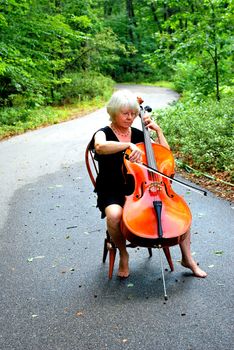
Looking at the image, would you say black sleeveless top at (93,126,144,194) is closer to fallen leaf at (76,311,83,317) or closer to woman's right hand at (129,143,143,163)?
woman's right hand at (129,143,143,163)

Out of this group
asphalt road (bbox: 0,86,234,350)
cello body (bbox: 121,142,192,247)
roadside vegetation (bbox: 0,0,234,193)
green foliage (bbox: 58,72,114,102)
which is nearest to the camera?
asphalt road (bbox: 0,86,234,350)

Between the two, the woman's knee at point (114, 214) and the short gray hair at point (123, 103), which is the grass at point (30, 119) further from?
the woman's knee at point (114, 214)

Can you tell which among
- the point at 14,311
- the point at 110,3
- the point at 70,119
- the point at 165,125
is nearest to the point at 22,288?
the point at 14,311

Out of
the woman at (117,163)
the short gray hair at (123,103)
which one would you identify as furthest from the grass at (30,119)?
the short gray hair at (123,103)

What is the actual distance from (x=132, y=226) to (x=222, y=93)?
34.7 feet

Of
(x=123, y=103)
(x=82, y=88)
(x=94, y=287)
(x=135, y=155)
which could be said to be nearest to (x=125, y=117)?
(x=123, y=103)

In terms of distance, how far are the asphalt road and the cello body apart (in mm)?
527

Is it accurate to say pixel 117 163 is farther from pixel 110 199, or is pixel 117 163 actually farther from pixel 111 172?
pixel 110 199

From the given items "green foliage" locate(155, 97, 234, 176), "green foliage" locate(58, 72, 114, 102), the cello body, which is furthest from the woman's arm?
"green foliage" locate(58, 72, 114, 102)

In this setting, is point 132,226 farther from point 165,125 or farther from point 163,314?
point 165,125

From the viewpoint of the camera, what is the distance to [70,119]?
16641 mm

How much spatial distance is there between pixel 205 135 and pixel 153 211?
16.2ft

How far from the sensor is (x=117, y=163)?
144 inches

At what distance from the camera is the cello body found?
10.2 ft
